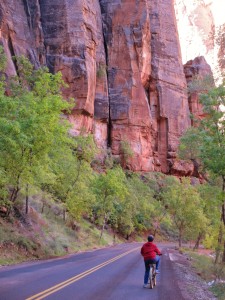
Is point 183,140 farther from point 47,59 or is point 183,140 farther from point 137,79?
point 137,79

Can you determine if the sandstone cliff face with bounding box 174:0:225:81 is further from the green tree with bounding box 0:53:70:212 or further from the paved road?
the paved road

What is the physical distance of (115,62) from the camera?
68062 millimetres

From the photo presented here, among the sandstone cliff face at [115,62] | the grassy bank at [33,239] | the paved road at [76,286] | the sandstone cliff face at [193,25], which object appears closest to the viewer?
the paved road at [76,286]

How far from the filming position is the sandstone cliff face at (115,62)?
5606cm

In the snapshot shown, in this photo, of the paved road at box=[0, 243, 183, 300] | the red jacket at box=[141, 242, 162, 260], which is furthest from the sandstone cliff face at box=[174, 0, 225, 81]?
the red jacket at box=[141, 242, 162, 260]

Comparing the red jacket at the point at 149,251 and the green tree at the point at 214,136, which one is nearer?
the red jacket at the point at 149,251

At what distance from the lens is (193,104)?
270ft

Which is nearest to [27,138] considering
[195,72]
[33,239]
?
[33,239]

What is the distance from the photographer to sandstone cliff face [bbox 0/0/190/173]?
56062 millimetres

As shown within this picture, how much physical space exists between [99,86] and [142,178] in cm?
1717

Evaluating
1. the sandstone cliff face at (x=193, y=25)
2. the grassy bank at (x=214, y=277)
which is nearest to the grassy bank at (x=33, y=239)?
the grassy bank at (x=214, y=277)

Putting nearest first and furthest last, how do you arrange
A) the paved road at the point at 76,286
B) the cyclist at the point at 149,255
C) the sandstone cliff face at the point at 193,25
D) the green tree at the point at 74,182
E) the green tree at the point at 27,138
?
the paved road at the point at 76,286
the cyclist at the point at 149,255
the green tree at the point at 27,138
the green tree at the point at 74,182
the sandstone cliff face at the point at 193,25

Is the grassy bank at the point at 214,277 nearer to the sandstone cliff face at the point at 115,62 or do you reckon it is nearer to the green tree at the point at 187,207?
the green tree at the point at 187,207

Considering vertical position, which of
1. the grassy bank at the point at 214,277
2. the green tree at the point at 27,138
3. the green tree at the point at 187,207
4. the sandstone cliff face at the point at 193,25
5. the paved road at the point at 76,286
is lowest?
the grassy bank at the point at 214,277
